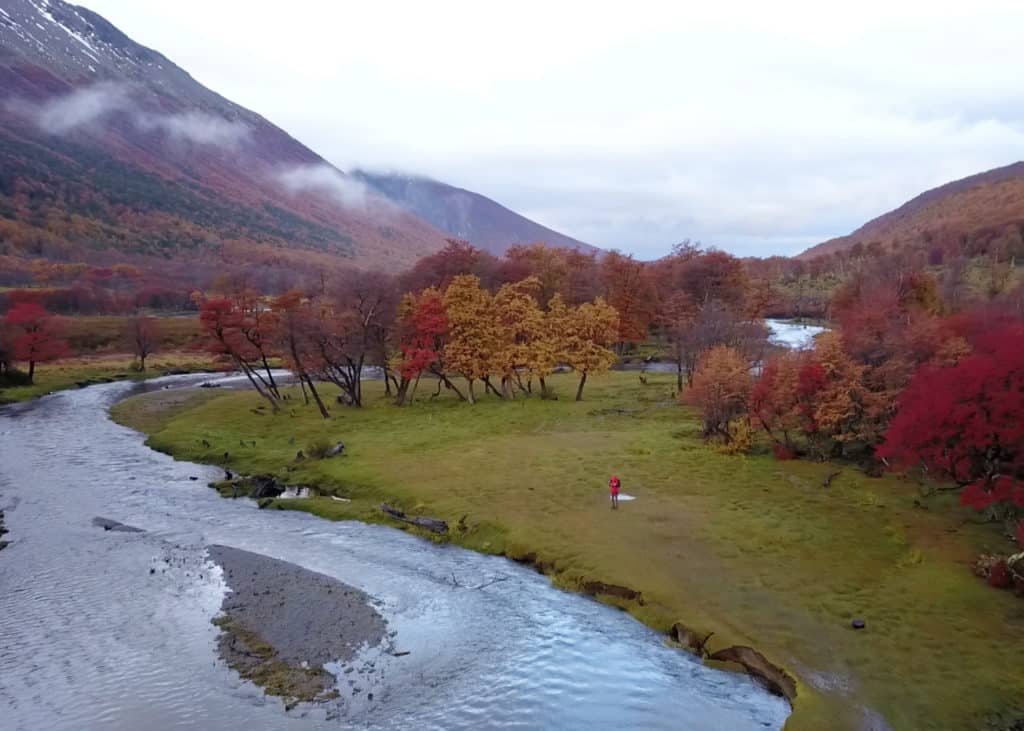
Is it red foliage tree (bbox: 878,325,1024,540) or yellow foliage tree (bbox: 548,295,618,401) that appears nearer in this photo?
red foliage tree (bbox: 878,325,1024,540)

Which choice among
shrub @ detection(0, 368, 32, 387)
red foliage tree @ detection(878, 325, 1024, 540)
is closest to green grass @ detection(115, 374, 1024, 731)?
red foliage tree @ detection(878, 325, 1024, 540)

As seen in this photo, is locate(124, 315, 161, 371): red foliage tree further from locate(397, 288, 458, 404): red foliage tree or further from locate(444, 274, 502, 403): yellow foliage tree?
locate(444, 274, 502, 403): yellow foliage tree

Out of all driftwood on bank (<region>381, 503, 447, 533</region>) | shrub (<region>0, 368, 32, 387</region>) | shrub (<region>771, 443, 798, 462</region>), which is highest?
shrub (<region>0, 368, 32, 387</region>)

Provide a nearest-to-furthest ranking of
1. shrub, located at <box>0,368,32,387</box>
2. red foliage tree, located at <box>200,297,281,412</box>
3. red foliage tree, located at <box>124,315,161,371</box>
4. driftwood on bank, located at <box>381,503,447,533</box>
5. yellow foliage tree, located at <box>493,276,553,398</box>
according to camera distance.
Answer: driftwood on bank, located at <box>381,503,447,533</box>
red foliage tree, located at <box>200,297,281,412</box>
yellow foliage tree, located at <box>493,276,553,398</box>
shrub, located at <box>0,368,32,387</box>
red foliage tree, located at <box>124,315,161,371</box>

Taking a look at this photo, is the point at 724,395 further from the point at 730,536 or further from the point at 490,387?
the point at 490,387

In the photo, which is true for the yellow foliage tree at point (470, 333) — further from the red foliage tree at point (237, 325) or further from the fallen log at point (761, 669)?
the fallen log at point (761, 669)

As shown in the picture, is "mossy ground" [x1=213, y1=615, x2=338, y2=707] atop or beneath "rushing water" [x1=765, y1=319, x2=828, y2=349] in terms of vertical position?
beneath

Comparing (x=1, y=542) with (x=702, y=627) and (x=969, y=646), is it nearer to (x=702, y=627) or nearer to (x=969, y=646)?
(x=702, y=627)
